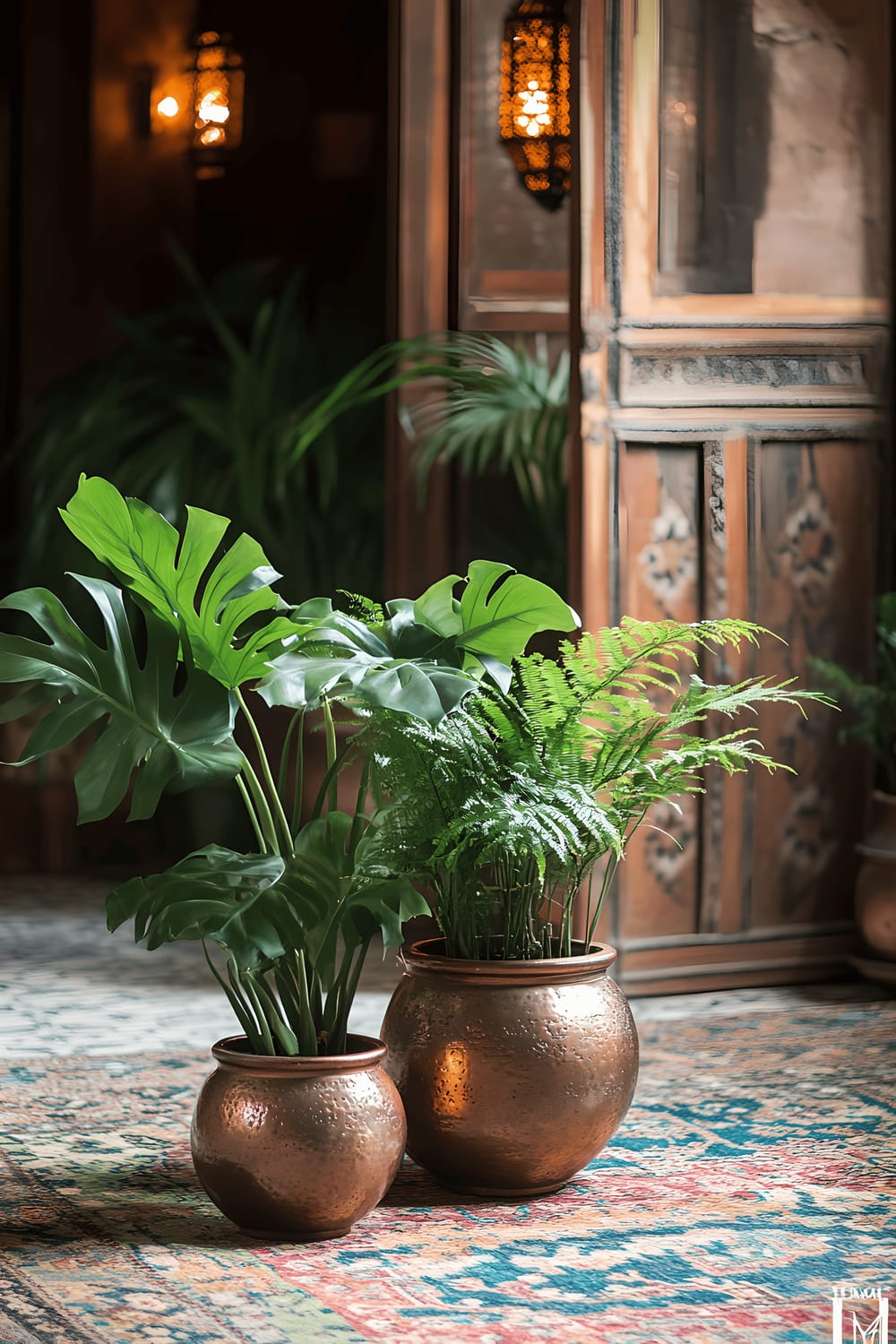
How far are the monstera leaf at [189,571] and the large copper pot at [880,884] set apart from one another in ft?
6.67

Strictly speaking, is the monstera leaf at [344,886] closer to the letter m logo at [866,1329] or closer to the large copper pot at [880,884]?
the letter m logo at [866,1329]

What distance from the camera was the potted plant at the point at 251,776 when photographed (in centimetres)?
235

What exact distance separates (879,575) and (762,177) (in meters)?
0.94

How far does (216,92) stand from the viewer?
6.15 metres

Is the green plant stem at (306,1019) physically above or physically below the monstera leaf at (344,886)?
below

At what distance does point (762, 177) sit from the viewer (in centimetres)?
418

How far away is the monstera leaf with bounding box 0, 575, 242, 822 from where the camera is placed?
2.34m

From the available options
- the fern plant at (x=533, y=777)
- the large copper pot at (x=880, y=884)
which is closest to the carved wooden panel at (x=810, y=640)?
the large copper pot at (x=880, y=884)

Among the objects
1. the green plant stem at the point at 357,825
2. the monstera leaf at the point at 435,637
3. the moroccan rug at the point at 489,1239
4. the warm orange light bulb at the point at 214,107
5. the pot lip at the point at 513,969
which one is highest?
the warm orange light bulb at the point at 214,107

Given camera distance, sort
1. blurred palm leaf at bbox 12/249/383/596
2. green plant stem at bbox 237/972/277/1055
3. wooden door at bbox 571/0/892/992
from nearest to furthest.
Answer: green plant stem at bbox 237/972/277/1055, wooden door at bbox 571/0/892/992, blurred palm leaf at bbox 12/249/383/596

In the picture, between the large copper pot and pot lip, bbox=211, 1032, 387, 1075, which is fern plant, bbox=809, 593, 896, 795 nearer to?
the large copper pot

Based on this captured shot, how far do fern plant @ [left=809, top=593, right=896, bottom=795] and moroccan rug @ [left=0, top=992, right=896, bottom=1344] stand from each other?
110 cm

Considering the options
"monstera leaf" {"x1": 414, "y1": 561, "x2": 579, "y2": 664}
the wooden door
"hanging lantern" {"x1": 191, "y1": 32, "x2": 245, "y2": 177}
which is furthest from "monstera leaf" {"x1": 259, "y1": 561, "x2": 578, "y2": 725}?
"hanging lantern" {"x1": 191, "y1": 32, "x2": 245, "y2": 177}

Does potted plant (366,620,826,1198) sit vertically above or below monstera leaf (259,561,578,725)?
below
